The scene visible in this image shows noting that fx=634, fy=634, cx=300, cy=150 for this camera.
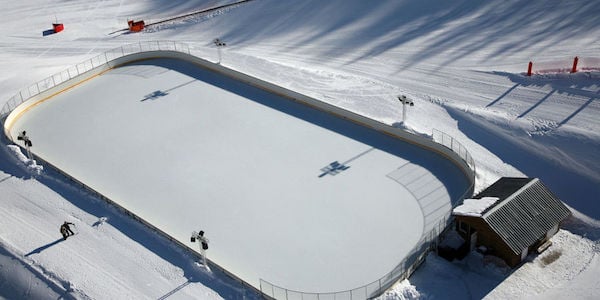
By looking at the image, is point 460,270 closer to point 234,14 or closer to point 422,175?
point 422,175

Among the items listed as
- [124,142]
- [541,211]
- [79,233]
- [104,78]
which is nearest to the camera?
[541,211]

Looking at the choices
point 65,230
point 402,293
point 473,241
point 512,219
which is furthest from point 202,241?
point 512,219

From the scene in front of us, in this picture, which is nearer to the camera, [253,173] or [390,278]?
[390,278]

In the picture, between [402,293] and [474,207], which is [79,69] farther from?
[402,293]

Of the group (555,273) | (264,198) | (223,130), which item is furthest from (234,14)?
(555,273)

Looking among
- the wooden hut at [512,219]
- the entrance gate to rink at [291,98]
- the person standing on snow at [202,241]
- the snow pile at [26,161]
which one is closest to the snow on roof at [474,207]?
the wooden hut at [512,219]
